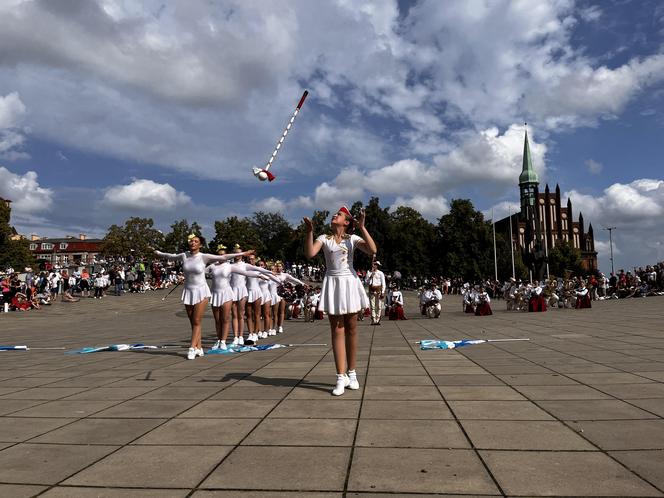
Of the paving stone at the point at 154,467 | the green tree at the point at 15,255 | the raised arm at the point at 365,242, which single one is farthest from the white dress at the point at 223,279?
the green tree at the point at 15,255

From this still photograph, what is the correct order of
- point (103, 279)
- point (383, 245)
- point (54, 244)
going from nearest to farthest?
point (103, 279) → point (383, 245) → point (54, 244)

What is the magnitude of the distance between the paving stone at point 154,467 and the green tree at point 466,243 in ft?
216

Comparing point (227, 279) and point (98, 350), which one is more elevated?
point (227, 279)

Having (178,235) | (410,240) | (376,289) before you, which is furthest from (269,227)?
(376,289)

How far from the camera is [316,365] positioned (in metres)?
8.05

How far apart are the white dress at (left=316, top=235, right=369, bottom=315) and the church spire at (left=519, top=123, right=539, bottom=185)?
117 meters

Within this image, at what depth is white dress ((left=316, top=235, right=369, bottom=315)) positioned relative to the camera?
235 inches

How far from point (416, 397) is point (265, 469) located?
98.5 inches

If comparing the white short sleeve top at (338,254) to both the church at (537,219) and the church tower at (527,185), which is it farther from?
the church tower at (527,185)

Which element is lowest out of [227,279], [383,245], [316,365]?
[316,365]

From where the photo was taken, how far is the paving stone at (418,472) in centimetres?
293

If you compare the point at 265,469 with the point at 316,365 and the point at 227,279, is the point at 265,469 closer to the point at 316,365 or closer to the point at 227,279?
the point at 316,365

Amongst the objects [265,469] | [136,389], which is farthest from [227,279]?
[265,469]

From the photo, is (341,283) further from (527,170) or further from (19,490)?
(527,170)
